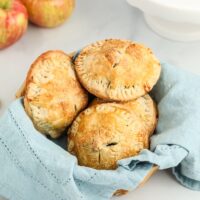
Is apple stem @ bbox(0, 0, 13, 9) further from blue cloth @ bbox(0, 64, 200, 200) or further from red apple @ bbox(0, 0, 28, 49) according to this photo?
blue cloth @ bbox(0, 64, 200, 200)

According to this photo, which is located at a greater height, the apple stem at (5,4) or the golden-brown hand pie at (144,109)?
the apple stem at (5,4)

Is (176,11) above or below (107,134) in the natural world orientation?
above

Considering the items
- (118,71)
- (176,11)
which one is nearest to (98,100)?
(118,71)

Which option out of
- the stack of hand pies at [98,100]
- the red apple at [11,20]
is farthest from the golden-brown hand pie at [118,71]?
the red apple at [11,20]

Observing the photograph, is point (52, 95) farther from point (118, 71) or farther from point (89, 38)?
point (89, 38)

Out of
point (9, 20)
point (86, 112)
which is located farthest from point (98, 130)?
point (9, 20)

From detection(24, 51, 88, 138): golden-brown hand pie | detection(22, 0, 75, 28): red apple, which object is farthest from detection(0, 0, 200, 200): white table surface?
detection(24, 51, 88, 138): golden-brown hand pie

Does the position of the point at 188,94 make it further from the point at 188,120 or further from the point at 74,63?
the point at 74,63

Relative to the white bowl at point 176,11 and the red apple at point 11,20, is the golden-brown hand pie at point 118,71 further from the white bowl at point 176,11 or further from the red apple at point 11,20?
the red apple at point 11,20
